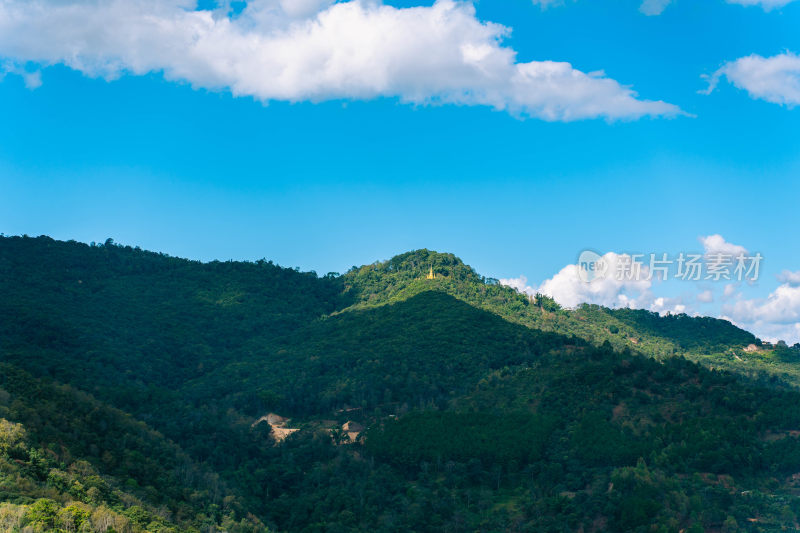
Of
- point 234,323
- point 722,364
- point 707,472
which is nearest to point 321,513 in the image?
point 707,472

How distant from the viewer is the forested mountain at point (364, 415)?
47.2m

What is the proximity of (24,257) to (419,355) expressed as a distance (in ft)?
190

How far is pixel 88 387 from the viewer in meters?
68.1

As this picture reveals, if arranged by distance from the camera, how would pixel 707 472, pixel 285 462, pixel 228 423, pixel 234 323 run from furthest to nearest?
pixel 234 323
pixel 228 423
pixel 285 462
pixel 707 472

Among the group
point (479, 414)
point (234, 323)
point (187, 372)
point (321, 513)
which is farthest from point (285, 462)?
point (234, 323)

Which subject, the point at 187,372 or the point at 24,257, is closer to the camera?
the point at 187,372

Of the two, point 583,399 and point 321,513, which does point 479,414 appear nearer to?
point 583,399

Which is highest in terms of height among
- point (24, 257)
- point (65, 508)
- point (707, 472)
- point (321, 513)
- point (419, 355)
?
point (24, 257)

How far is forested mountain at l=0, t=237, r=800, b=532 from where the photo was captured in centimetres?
4722

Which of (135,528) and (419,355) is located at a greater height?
(419,355)

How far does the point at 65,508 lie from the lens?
33.2 m

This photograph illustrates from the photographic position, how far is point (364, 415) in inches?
2943

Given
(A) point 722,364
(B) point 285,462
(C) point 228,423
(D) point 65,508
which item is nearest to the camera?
(D) point 65,508

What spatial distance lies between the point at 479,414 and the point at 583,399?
9892mm
